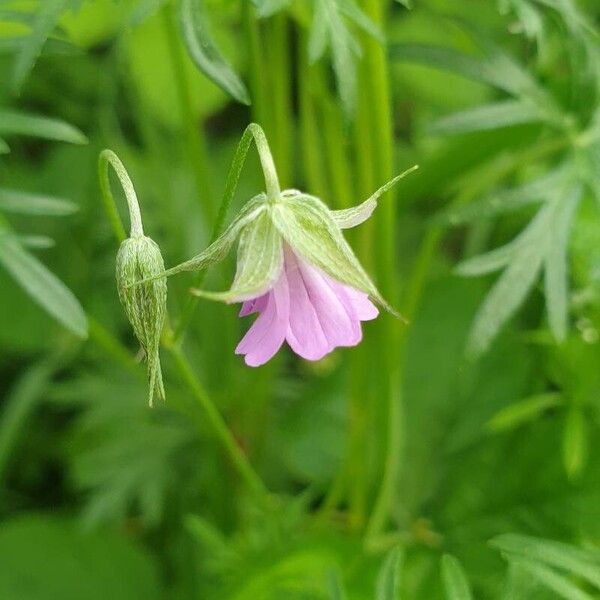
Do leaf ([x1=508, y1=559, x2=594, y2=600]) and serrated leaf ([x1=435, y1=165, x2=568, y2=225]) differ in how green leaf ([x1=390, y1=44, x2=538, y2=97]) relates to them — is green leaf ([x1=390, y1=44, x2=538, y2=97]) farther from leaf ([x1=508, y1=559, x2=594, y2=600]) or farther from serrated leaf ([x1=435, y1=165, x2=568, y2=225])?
leaf ([x1=508, y1=559, x2=594, y2=600])

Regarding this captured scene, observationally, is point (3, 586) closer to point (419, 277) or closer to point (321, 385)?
point (321, 385)

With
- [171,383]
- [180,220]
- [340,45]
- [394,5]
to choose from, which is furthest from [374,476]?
[394,5]

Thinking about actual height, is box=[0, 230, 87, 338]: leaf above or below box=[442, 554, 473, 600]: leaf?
above

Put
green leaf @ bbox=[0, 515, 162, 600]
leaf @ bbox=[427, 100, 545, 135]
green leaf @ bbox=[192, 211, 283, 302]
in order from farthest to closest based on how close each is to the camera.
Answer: green leaf @ bbox=[0, 515, 162, 600], leaf @ bbox=[427, 100, 545, 135], green leaf @ bbox=[192, 211, 283, 302]

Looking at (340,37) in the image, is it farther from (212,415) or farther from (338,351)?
(338,351)

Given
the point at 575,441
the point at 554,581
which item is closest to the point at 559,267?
the point at 575,441

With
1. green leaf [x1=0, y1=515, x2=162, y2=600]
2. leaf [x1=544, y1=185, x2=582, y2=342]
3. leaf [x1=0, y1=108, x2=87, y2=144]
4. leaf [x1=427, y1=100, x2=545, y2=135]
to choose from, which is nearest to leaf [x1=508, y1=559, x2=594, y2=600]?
leaf [x1=544, y1=185, x2=582, y2=342]

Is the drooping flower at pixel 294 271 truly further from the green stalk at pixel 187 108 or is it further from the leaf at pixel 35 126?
the green stalk at pixel 187 108

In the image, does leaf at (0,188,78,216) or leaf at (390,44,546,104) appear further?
leaf at (390,44,546,104)
